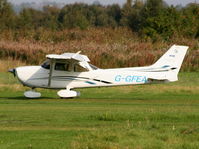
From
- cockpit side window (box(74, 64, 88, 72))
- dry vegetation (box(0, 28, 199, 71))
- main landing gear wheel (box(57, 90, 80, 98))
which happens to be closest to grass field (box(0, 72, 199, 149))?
main landing gear wheel (box(57, 90, 80, 98))

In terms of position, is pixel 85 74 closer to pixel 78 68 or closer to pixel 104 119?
pixel 78 68

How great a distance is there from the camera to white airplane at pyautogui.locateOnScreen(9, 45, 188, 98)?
25.8 meters

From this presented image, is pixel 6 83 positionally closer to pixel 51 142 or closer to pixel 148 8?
pixel 51 142

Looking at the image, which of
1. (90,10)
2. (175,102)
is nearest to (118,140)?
(175,102)

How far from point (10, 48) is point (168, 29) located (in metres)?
15.7

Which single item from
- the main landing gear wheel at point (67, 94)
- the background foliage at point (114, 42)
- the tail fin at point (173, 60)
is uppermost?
the tail fin at point (173, 60)

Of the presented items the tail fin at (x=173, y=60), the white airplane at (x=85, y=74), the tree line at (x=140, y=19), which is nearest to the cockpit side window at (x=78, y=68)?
the white airplane at (x=85, y=74)

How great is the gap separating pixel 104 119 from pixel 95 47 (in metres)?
26.5

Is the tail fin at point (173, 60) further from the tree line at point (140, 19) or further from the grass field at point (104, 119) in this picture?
the tree line at point (140, 19)

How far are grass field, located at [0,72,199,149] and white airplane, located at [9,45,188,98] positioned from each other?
623 mm

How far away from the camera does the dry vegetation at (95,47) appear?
1618 inches

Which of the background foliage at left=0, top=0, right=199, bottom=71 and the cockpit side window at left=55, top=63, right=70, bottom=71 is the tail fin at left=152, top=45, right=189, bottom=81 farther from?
the background foliage at left=0, top=0, right=199, bottom=71

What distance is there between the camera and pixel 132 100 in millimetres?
24953

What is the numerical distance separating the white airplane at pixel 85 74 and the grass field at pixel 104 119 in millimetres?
623
